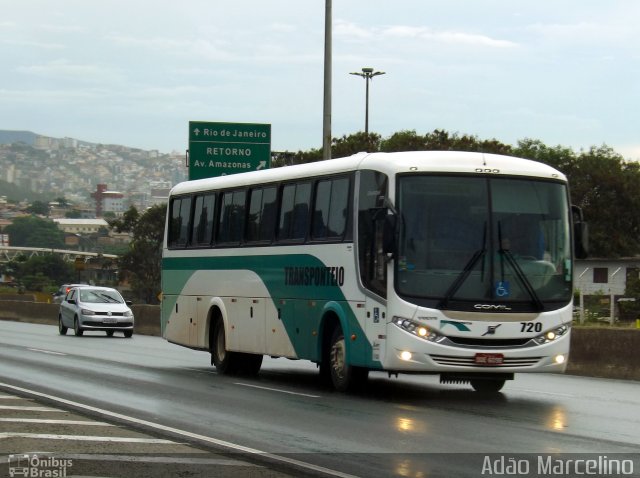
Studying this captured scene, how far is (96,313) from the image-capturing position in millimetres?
42094

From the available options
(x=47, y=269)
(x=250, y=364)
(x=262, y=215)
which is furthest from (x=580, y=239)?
(x=47, y=269)

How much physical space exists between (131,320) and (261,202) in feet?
71.6

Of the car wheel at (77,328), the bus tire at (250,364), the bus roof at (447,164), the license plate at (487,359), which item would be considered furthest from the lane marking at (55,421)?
the car wheel at (77,328)

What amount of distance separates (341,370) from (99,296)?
26197mm

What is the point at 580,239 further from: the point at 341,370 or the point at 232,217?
the point at 232,217

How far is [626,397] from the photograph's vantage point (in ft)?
58.9

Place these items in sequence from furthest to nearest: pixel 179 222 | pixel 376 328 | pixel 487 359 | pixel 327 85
Answer: 1. pixel 327 85
2. pixel 179 222
3. pixel 376 328
4. pixel 487 359

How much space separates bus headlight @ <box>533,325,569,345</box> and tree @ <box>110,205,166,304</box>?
85783mm

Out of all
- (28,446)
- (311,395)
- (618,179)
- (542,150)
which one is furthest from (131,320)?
(542,150)

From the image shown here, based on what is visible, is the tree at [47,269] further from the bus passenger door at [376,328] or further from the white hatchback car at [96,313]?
the bus passenger door at [376,328]

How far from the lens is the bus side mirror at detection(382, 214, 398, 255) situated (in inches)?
651

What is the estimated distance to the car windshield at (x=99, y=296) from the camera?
1690 inches

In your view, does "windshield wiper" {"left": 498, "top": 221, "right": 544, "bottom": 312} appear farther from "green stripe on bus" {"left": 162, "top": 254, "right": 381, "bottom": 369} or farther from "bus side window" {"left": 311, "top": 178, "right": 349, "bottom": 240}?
"bus side window" {"left": 311, "top": 178, "right": 349, "bottom": 240}

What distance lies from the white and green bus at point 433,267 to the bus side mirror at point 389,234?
0.01 meters
